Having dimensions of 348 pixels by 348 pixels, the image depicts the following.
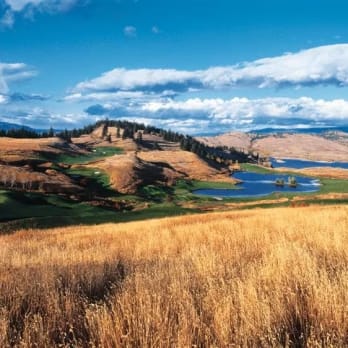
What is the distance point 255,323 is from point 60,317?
97.5 inches

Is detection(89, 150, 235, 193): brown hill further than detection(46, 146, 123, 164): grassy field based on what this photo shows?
No

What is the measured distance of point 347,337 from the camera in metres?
4.96

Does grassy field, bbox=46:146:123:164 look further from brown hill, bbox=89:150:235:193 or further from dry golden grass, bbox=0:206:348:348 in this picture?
Answer: dry golden grass, bbox=0:206:348:348

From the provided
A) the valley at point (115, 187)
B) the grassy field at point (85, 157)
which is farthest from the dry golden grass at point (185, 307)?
the grassy field at point (85, 157)

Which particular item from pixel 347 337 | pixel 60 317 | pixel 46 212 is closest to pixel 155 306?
pixel 60 317

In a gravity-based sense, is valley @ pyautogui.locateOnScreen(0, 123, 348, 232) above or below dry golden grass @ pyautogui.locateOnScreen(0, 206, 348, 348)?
below

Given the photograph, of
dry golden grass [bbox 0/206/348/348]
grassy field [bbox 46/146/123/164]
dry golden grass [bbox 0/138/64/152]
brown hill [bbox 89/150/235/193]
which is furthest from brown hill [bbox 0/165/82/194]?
dry golden grass [bbox 0/206/348/348]

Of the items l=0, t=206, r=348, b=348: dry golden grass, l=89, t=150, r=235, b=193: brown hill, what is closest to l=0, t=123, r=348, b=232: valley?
l=89, t=150, r=235, b=193: brown hill

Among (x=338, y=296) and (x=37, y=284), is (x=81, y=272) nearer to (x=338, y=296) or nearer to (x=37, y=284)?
(x=37, y=284)

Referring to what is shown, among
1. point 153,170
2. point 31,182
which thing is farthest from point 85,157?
point 31,182

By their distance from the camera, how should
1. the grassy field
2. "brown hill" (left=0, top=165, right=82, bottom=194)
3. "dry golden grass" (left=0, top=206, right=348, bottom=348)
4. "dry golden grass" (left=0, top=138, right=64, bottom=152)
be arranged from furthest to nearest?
1. the grassy field
2. "dry golden grass" (left=0, top=138, right=64, bottom=152)
3. "brown hill" (left=0, top=165, right=82, bottom=194)
4. "dry golden grass" (left=0, top=206, right=348, bottom=348)

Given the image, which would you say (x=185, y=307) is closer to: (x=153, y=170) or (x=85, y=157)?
(x=153, y=170)

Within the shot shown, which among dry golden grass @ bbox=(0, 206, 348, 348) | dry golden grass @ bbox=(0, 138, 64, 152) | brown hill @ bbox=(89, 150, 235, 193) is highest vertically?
dry golden grass @ bbox=(0, 206, 348, 348)

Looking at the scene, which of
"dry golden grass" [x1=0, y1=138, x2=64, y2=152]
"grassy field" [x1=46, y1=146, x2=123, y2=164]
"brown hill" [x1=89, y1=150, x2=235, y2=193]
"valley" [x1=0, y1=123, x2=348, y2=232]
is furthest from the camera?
"grassy field" [x1=46, y1=146, x2=123, y2=164]
